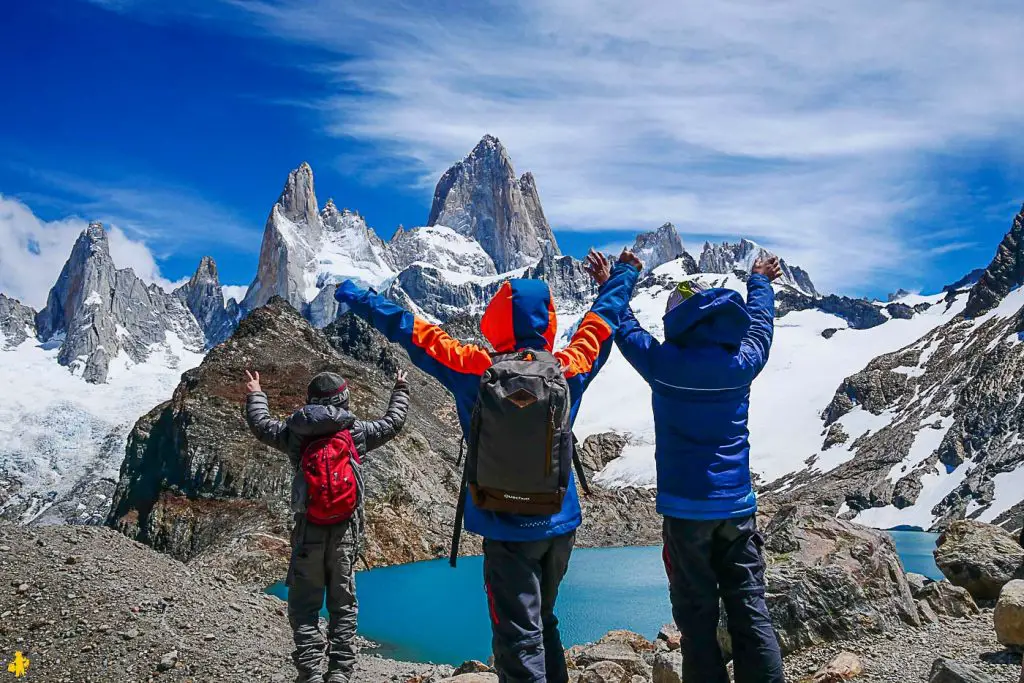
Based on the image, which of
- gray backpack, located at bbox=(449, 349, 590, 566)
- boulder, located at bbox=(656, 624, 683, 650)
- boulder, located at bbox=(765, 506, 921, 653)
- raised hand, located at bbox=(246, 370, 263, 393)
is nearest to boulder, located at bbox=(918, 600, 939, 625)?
boulder, located at bbox=(765, 506, 921, 653)

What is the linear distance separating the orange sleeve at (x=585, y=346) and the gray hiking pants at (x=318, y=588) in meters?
2.38

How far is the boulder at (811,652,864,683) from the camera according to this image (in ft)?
21.2

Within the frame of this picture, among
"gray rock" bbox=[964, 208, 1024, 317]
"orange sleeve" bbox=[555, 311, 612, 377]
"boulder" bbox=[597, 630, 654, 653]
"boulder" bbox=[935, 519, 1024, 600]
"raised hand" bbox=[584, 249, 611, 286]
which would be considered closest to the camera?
"orange sleeve" bbox=[555, 311, 612, 377]

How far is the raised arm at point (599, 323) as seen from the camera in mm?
5238

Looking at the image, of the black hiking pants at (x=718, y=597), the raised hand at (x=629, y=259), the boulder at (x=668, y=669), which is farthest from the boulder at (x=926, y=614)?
the raised hand at (x=629, y=259)

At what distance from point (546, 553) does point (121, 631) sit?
19.2 ft

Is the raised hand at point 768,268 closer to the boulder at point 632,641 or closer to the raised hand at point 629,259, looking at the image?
the raised hand at point 629,259

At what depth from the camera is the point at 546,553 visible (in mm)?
5016

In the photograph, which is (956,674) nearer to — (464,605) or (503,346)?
(503,346)

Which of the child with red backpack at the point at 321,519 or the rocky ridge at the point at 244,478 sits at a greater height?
the rocky ridge at the point at 244,478

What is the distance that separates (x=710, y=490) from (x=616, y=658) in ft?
12.2

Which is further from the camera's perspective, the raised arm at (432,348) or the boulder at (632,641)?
the boulder at (632,641)

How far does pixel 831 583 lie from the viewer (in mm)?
7719

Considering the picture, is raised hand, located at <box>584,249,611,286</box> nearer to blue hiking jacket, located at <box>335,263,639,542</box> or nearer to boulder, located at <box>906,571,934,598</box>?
blue hiking jacket, located at <box>335,263,639,542</box>
